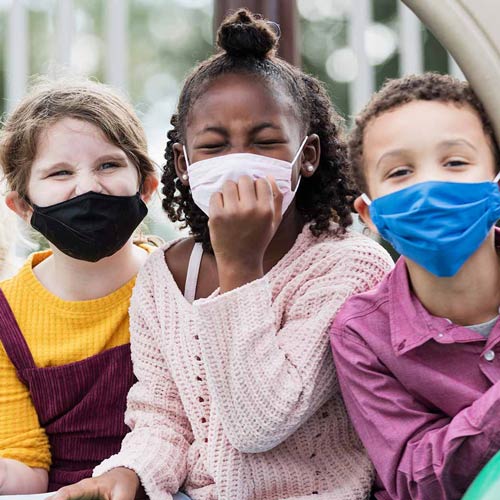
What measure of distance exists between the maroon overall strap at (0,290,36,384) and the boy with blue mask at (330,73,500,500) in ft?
3.01

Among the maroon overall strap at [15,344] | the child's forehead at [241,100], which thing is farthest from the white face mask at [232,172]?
the maroon overall strap at [15,344]

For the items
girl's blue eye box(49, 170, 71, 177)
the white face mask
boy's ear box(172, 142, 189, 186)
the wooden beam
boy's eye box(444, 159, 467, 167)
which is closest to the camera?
boy's eye box(444, 159, 467, 167)

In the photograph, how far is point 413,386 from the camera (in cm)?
182

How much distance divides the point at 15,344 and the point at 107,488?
628 millimetres

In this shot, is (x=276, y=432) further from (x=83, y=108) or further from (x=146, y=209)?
(x=83, y=108)

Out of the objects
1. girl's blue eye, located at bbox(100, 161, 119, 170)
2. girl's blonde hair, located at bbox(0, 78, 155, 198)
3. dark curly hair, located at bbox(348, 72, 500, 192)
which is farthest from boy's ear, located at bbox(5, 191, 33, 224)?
dark curly hair, located at bbox(348, 72, 500, 192)

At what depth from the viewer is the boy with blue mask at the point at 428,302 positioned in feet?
5.41

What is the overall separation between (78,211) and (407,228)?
0.96 metres

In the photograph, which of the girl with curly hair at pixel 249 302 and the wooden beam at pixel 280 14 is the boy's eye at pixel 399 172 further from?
the wooden beam at pixel 280 14

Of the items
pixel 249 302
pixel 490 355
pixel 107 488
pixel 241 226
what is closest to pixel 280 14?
pixel 241 226

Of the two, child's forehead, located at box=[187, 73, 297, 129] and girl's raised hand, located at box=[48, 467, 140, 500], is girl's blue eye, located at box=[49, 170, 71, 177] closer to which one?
child's forehead, located at box=[187, 73, 297, 129]

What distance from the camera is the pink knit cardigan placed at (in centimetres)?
189

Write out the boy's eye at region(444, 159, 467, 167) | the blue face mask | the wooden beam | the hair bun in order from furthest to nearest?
the wooden beam < the hair bun < the boy's eye at region(444, 159, 467, 167) < the blue face mask

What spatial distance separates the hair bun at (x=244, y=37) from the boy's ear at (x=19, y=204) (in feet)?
2.35
